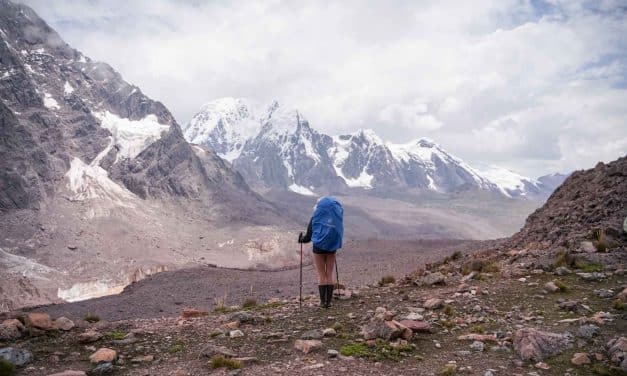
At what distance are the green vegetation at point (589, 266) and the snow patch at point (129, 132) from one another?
128 m

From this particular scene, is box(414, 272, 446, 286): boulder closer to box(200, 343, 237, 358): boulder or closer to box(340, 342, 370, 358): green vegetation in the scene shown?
box(340, 342, 370, 358): green vegetation

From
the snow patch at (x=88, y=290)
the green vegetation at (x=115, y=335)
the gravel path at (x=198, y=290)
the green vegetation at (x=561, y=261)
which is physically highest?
the green vegetation at (x=561, y=261)

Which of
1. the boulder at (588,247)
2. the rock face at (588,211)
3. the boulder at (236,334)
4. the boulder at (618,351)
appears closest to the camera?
the boulder at (618,351)

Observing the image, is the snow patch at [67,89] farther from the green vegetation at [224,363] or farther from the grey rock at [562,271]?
the green vegetation at [224,363]

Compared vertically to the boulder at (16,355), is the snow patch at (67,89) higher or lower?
higher

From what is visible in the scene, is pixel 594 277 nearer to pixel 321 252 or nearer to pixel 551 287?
pixel 551 287

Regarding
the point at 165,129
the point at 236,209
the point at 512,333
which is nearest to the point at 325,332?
the point at 512,333

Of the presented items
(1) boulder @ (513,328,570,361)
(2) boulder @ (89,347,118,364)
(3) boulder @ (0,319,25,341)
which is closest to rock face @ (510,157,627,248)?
(1) boulder @ (513,328,570,361)

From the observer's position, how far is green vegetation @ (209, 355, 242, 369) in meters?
6.45

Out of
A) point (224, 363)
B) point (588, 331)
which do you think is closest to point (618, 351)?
point (588, 331)

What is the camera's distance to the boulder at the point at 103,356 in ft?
22.7

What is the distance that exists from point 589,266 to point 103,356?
10.1 m

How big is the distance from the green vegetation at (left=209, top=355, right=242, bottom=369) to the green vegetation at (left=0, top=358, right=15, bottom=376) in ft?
8.74

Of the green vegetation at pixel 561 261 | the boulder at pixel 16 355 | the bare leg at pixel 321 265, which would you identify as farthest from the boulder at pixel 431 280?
the boulder at pixel 16 355
